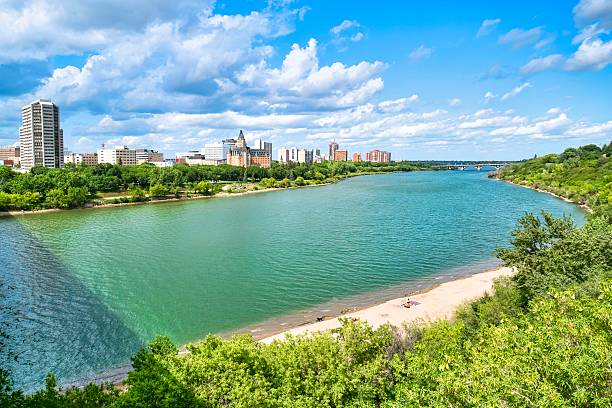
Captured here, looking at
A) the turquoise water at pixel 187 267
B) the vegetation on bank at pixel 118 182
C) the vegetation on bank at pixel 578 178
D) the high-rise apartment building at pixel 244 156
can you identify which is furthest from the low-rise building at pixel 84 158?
the vegetation on bank at pixel 578 178

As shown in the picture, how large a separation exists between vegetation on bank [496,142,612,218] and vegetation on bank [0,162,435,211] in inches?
2227

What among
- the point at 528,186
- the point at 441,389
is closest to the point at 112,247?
the point at 441,389

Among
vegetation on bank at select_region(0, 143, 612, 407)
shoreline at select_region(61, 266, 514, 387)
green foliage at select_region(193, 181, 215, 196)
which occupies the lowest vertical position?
shoreline at select_region(61, 266, 514, 387)

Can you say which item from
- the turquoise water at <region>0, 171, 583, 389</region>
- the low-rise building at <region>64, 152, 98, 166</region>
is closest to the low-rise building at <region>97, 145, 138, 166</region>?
the low-rise building at <region>64, 152, 98, 166</region>

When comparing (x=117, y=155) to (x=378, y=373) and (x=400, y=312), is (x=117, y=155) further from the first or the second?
(x=378, y=373)

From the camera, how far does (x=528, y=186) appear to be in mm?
107000

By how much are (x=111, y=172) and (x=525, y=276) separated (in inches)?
3335

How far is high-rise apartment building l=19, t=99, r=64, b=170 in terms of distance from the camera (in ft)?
396

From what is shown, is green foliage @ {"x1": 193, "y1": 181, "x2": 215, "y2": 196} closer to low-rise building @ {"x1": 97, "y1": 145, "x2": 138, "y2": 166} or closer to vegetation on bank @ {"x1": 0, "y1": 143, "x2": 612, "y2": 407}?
vegetation on bank @ {"x1": 0, "y1": 143, "x2": 612, "y2": 407}

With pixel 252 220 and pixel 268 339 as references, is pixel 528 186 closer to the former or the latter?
pixel 252 220

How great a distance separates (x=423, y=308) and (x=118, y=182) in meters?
76.0

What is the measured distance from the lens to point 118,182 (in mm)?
85000

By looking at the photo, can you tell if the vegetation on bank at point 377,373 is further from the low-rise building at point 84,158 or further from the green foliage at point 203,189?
the low-rise building at point 84,158

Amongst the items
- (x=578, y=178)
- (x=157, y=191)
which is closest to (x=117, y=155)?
(x=157, y=191)
